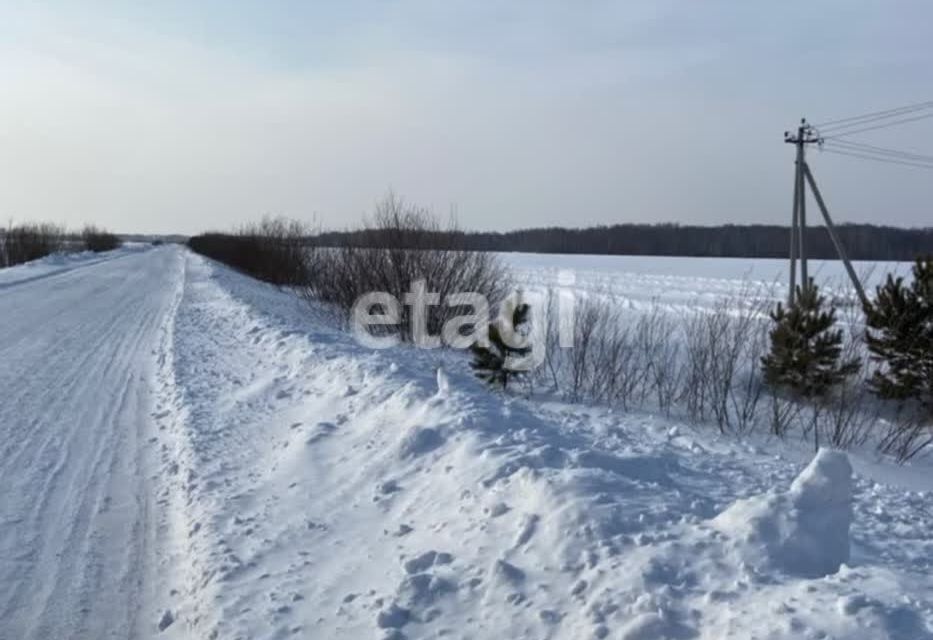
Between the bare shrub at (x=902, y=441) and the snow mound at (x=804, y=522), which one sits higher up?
the snow mound at (x=804, y=522)

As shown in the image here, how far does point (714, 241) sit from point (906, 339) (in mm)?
94144

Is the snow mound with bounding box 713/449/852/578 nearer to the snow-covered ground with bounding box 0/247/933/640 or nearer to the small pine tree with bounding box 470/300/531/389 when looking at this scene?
the snow-covered ground with bounding box 0/247/933/640

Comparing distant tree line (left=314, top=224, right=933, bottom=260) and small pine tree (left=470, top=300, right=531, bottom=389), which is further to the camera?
distant tree line (left=314, top=224, right=933, bottom=260)

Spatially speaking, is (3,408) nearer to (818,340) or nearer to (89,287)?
(818,340)

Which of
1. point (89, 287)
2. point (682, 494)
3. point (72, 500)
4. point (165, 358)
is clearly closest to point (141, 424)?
point (72, 500)

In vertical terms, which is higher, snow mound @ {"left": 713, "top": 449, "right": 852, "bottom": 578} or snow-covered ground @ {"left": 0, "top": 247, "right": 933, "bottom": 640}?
snow mound @ {"left": 713, "top": 449, "right": 852, "bottom": 578}

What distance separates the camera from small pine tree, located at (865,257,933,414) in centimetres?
1225

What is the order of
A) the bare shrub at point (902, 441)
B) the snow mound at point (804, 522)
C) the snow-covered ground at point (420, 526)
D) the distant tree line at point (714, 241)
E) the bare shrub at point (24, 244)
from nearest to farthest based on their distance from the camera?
the snow-covered ground at point (420, 526), the snow mound at point (804, 522), the bare shrub at point (902, 441), the bare shrub at point (24, 244), the distant tree line at point (714, 241)

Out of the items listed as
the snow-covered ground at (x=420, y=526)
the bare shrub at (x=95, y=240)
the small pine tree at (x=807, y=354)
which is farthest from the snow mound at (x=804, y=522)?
the bare shrub at (x=95, y=240)

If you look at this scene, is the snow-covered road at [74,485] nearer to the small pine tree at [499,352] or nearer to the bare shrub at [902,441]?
the small pine tree at [499,352]

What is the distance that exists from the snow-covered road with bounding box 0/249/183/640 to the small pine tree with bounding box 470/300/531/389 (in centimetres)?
471

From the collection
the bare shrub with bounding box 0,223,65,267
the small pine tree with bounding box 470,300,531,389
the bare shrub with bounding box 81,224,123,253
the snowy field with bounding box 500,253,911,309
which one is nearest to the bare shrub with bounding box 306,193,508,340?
the small pine tree with bounding box 470,300,531,389

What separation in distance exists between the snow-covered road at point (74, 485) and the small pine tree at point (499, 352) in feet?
15.5

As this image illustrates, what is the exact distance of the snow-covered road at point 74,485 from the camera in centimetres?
390
